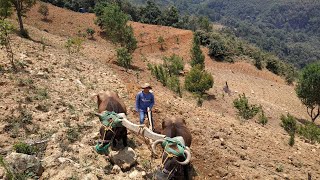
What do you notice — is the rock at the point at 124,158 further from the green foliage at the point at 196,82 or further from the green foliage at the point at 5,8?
the green foliage at the point at 5,8

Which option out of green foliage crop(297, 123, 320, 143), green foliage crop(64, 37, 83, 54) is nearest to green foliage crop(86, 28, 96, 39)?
green foliage crop(64, 37, 83, 54)

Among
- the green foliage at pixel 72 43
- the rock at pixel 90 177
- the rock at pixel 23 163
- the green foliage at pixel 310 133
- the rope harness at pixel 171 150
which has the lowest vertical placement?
the green foliage at pixel 310 133

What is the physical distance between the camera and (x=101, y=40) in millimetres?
39562

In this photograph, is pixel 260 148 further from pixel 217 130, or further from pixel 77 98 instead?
pixel 77 98

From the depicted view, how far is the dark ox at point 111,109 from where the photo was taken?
6.79 metres

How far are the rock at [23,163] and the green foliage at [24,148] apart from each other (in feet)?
0.73

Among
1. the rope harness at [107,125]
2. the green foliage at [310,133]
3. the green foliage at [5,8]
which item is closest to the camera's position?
the rope harness at [107,125]

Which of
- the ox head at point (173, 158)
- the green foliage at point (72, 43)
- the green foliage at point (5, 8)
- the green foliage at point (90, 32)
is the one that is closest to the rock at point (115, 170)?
the ox head at point (173, 158)

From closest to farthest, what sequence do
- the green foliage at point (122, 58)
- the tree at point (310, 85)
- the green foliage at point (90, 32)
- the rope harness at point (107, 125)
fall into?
the rope harness at point (107, 125), the green foliage at point (122, 58), the tree at point (310, 85), the green foliage at point (90, 32)

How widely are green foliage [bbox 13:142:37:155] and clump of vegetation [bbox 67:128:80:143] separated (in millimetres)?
989

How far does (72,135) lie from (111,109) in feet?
3.68

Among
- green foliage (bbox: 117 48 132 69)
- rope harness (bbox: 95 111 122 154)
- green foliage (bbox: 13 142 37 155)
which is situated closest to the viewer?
green foliage (bbox: 13 142 37 155)

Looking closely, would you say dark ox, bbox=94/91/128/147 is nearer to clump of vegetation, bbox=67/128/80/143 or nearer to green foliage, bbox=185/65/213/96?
clump of vegetation, bbox=67/128/80/143

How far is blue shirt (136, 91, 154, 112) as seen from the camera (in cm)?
809
